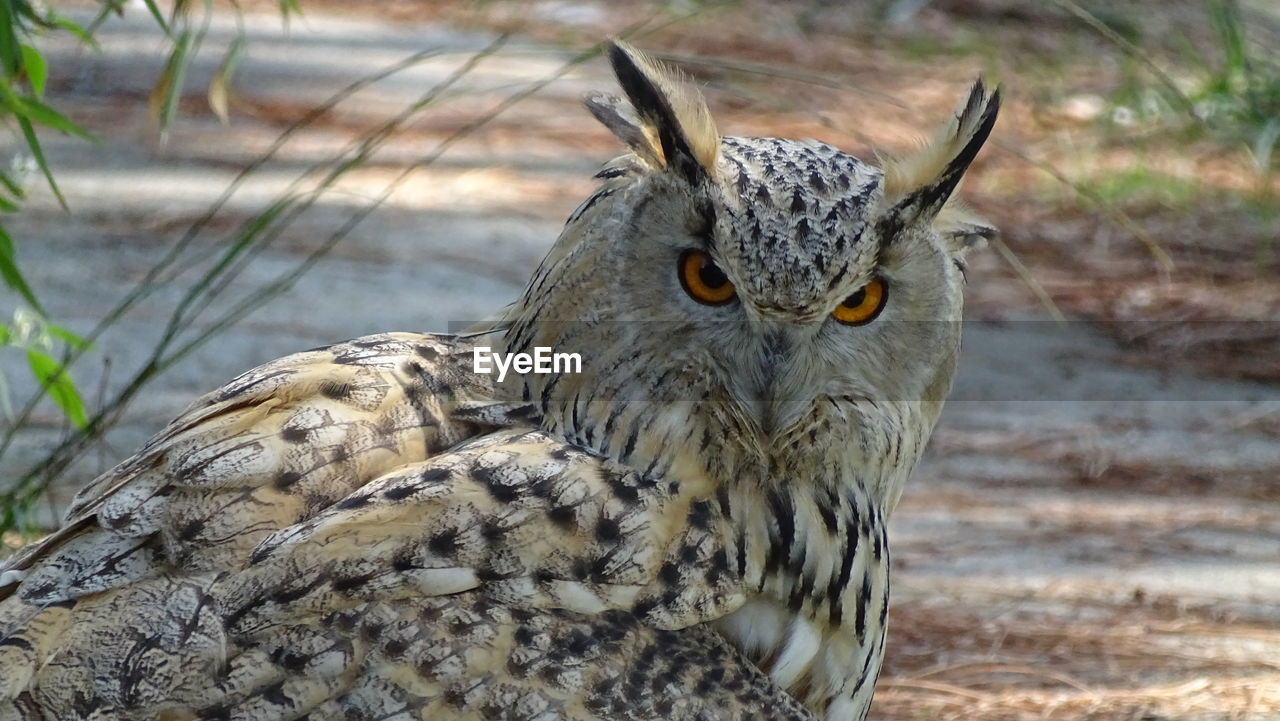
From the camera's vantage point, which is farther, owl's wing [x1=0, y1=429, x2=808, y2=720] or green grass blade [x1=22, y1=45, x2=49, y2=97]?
green grass blade [x1=22, y1=45, x2=49, y2=97]

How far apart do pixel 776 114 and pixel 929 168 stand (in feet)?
16.7

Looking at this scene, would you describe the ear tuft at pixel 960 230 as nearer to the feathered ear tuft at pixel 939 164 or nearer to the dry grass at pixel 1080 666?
the feathered ear tuft at pixel 939 164

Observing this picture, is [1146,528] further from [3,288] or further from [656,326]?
[3,288]

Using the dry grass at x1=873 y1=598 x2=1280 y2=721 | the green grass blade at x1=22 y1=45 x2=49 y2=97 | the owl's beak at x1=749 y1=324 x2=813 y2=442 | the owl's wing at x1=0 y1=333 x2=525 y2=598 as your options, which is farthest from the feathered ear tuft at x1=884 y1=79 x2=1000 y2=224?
the green grass blade at x1=22 y1=45 x2=49 y2=97

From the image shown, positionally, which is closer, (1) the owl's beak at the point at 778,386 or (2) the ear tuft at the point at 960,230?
(1) the owl's beak at the point at 778,386

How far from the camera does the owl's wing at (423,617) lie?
84.1 inches

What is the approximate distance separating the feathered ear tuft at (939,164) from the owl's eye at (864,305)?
11cm

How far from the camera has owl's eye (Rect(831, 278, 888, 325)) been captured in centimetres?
248

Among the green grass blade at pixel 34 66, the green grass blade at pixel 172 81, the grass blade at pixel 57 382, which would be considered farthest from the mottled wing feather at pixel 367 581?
the green grass blade at pixel 172 81

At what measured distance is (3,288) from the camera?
542cm

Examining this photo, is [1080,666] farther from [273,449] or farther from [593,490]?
[273,449]

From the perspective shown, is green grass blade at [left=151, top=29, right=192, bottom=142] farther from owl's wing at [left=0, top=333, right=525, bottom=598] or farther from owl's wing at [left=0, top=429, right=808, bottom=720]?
owl's wing at [left=0, top=429, right=808, bottom=720]

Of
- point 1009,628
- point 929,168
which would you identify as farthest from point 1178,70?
point 929,168

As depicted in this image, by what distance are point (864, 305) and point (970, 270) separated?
121 inches
